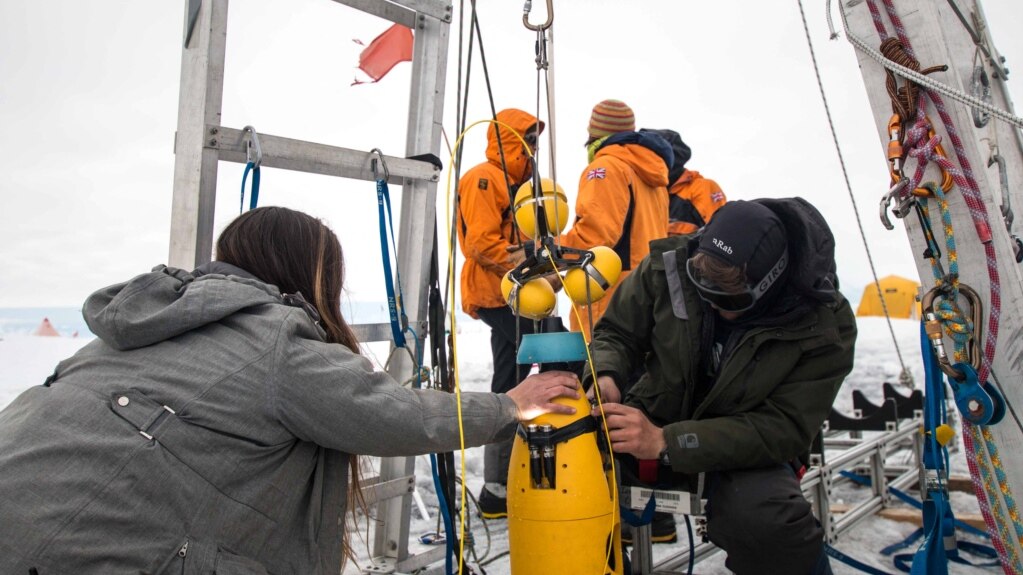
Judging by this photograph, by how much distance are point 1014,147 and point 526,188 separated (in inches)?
67.7

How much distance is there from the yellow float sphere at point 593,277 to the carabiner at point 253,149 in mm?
888

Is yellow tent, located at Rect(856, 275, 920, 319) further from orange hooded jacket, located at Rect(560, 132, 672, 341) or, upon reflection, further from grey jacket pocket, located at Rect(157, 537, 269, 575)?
grey jacket pocket, located at Rect(157, 537, 269, 575)

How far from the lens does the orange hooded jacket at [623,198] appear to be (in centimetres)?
322

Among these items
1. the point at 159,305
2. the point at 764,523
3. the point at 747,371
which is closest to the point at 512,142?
the point at 747,371

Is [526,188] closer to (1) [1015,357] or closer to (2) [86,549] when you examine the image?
(2) [86,549]

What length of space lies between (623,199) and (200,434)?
95.6 inches

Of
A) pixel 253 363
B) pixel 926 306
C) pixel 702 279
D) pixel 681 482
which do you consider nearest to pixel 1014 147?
pixel 926 306

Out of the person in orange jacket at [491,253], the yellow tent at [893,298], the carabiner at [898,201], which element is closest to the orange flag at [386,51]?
the person in orange jacket at [491,253]

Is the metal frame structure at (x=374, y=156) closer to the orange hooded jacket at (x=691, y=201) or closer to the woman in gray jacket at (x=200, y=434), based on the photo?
the woman in gray jacket at (x=200, y=434)

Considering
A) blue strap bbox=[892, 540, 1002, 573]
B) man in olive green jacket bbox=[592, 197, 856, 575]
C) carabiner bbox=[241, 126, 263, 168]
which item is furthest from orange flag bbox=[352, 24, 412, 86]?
blue strap bbox=[892, 540, 1002, 573]

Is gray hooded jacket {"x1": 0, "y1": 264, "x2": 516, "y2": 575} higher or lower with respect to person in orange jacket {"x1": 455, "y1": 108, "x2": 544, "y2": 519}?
lower

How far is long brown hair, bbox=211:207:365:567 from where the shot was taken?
150cm

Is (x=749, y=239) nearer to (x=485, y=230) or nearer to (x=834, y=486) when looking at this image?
(x=485, y=230)

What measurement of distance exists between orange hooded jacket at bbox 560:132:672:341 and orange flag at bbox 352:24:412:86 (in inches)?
45.6
